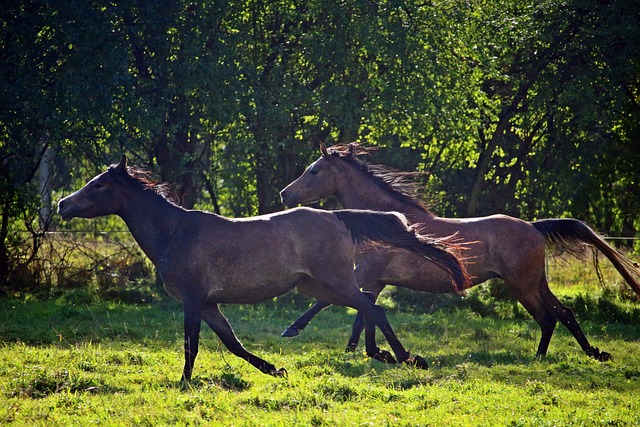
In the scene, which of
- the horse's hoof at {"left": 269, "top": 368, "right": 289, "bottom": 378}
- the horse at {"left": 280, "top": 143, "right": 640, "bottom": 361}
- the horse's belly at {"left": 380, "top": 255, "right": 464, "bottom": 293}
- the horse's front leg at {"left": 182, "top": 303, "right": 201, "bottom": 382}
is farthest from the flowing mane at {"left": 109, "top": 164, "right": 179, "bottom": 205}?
the horse's belly at {"left": 380, "top": 255, "right": 464, "bottom": 293}

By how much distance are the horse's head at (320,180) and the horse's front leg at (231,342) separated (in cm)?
361

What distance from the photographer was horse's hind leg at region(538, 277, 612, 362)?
10.9 metres

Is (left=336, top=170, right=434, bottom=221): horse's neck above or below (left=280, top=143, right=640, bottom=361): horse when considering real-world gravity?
above

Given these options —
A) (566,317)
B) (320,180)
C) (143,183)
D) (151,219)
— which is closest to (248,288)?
(151,219)

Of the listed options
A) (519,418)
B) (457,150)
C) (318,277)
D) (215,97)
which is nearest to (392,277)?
(318,277)

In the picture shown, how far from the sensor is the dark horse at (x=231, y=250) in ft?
29.2

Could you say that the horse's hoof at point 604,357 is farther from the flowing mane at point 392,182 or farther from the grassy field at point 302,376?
the flowing mane at point 392,182

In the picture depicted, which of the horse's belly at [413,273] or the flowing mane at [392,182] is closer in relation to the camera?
the horse's belly at [413,273]

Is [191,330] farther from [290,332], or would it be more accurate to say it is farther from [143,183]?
[290,332]

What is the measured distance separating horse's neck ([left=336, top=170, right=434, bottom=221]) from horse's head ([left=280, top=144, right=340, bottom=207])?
0.15m

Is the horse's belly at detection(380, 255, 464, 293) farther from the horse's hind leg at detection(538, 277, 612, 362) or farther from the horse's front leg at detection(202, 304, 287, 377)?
the horse's front leg at detection(202, 304, 287, 377)

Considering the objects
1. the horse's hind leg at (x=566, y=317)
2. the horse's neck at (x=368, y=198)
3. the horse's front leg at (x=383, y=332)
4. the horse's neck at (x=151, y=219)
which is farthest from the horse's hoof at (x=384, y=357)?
the horse's neck at (x=151, y=219)

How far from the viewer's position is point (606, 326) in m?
14.1

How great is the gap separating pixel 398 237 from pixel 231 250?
1.97m
